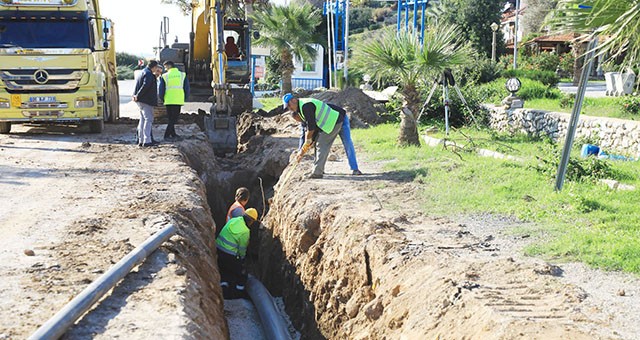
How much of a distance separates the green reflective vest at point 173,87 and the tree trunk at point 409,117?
5014 mm

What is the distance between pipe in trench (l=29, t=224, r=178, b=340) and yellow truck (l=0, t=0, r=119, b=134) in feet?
35.3

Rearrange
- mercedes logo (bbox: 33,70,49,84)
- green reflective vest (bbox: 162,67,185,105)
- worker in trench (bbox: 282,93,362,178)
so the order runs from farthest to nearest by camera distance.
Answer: mercedes logo (bbox: 33,70,49,84) < green reflective vest (bbox: 162,67,185,105) < worker in trench (bbox: 282,93,362,178)

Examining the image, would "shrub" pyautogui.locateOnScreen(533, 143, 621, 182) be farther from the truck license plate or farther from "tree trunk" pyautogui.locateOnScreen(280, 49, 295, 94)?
"tree trunk" pyautogui.locateOnScreen(280, 49, 295, 94)

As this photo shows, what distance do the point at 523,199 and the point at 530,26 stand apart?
51419 mm

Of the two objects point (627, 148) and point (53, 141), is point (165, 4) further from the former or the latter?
point (627, 148)

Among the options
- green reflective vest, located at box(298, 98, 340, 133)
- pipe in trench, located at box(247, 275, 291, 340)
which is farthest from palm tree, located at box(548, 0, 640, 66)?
pipe in trench, located at box(247, 275, 291, 340)

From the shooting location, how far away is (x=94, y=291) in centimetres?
640

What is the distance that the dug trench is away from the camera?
6.45 meters

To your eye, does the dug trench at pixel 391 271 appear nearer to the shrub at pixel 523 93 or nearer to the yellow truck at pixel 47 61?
the yellow truck at pixel 47 61

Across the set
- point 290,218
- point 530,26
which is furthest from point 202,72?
point 530,26

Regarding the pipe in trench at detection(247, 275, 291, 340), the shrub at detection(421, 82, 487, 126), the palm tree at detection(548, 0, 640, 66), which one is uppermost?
the palm tree at detection(548, 0, 640, 66)

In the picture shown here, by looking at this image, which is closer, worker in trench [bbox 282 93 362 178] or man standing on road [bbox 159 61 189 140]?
worker in trench [bbox 282 93 362 178]

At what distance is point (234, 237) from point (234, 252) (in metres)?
0.29

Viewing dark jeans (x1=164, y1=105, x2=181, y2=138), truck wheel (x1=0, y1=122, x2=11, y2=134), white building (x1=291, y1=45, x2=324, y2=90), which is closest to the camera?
dark jeans (x1=164, y1=105, x2=181, y2=138)
